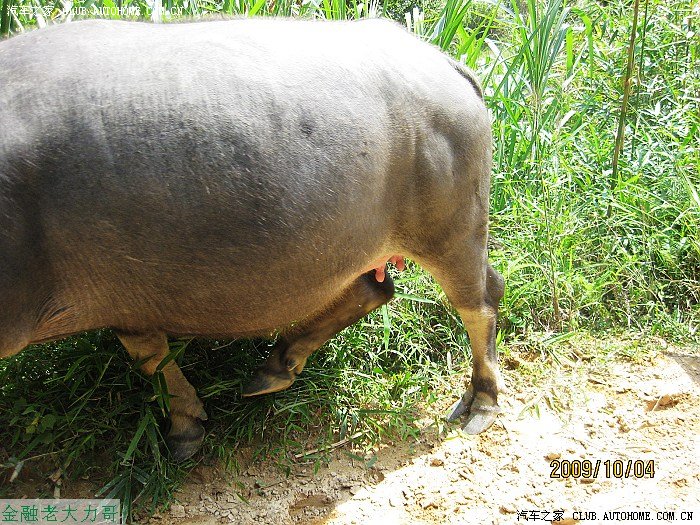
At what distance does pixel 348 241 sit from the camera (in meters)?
2.75

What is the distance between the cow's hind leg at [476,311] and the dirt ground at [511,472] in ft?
0.35

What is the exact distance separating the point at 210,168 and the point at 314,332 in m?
1.22

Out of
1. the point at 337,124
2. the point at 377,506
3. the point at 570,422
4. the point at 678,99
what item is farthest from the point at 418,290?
the point at 678,99

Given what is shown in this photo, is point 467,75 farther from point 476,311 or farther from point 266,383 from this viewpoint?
point 266,383

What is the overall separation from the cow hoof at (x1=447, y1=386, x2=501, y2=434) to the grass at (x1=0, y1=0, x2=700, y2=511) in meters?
0.14

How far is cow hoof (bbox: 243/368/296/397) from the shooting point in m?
3.32

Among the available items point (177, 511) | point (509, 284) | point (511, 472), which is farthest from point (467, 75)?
point (177, 511)

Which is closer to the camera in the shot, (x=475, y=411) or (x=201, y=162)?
(x=201, y=162)

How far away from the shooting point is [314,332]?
3459 millimetres

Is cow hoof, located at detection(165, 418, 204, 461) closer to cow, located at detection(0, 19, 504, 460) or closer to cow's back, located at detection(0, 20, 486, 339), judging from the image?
cow, located at detection(0, 19, 504, 460)

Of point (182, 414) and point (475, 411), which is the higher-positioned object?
point (182, 414)

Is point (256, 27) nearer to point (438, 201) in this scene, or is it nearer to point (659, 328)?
point (438, 201)
